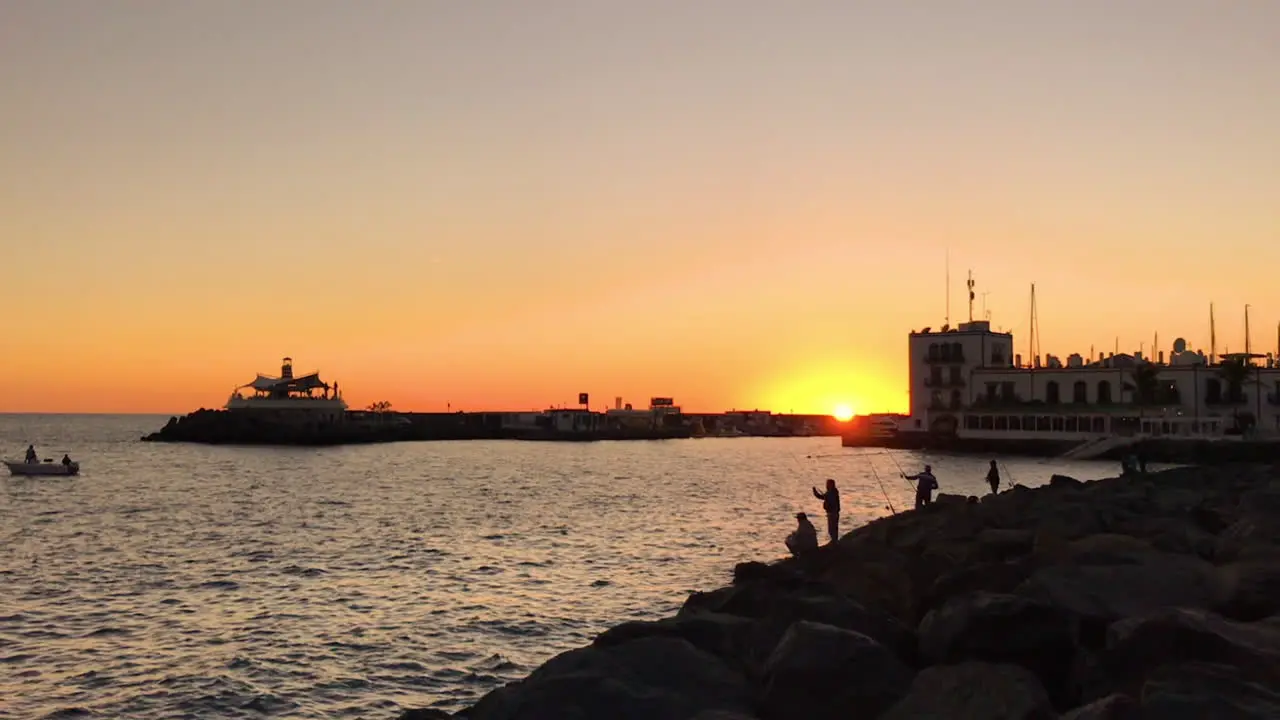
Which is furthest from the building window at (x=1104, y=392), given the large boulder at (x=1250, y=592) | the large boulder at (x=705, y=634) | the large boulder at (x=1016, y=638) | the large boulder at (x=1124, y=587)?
the large boulder at (x=1016, y=638)

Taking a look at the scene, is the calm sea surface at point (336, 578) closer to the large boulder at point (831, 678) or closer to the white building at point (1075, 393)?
the large boulder at point (831, 678)

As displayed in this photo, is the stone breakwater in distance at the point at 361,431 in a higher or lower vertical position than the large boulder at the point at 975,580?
higher

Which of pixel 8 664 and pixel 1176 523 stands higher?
pixel 1176 523

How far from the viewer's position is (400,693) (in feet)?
55.3

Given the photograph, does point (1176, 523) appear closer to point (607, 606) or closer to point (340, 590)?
point (607, 606)

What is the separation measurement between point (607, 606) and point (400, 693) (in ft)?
24.5

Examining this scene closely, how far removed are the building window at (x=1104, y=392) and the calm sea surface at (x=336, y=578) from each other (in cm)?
2980

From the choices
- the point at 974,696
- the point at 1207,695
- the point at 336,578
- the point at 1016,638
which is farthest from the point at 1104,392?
the point at 1207,695

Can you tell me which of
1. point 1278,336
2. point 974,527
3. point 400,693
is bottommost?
point 400,693

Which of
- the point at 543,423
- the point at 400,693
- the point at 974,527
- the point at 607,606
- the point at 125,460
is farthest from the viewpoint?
the point at 543,423

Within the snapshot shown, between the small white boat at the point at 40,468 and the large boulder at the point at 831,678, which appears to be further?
the small white boat at the point at 40,468

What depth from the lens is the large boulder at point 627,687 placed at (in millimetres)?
9062

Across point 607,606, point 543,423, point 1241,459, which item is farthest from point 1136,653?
point 543,423

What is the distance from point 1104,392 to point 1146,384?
568cm
